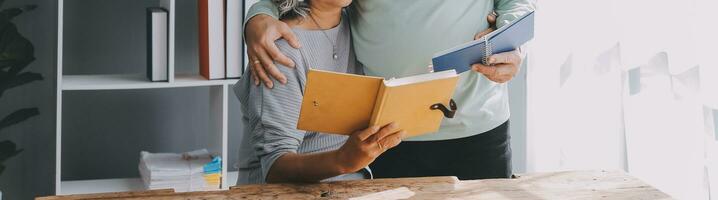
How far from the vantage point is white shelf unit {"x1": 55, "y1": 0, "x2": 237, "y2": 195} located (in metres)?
3.25

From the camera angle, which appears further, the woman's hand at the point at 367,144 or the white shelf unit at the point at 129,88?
the white shelf unit at the point at 129,88

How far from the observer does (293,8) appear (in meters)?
2.26

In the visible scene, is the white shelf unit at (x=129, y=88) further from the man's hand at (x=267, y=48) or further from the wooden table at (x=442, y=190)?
the wooden table at (x=442, y=190)

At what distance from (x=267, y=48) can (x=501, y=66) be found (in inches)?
19.7

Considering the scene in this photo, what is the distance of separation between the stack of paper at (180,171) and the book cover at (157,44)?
11.5 inches

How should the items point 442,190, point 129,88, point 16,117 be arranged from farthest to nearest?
point 129,88 → point 16,117 → point 442,190

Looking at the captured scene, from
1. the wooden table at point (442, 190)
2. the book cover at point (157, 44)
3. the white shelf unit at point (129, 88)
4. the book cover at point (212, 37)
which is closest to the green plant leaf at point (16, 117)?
the white shelf unit at point (129, 88)

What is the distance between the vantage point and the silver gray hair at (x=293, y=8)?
88.7 inches

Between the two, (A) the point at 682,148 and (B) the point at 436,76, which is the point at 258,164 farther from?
(A) the point at 682,148

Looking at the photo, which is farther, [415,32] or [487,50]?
[415,32]

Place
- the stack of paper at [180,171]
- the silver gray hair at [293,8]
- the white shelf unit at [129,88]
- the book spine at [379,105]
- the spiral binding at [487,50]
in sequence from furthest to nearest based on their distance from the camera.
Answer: the stack of paper at [180,171]
the white shelf unit at [129,88]
the silver gray hair at [293,8]
the spiral binding at [487,50]
the book spine at [379,105]

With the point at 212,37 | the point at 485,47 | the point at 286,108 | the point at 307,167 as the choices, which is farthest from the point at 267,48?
the point at 212,37

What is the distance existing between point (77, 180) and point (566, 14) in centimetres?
182

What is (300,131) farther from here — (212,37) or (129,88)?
(129,88)
